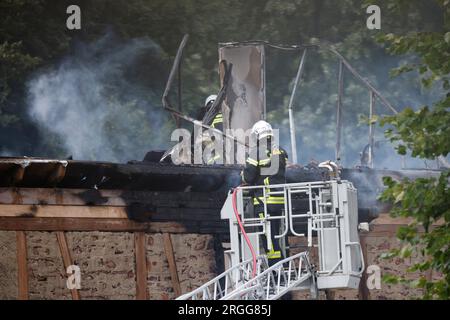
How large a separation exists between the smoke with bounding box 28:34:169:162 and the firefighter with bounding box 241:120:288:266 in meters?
13.1

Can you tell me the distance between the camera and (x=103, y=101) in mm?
28828

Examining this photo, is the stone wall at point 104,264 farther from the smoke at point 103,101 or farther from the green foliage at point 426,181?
the smoke at point 103,101

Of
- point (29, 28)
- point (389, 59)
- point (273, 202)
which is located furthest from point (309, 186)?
point (389, 59)

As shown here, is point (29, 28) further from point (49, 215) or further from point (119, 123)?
point (49, 215)

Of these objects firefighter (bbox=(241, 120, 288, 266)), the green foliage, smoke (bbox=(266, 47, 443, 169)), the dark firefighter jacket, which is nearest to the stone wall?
firefighter (bbox=(241, 120, 288, 266))

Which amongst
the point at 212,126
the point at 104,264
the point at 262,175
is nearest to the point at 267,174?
the point at 262,175

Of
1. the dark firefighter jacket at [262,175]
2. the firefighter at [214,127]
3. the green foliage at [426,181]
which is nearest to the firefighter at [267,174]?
the dark firefighter jacket at [262,175]

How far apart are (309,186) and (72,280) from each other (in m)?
3.40

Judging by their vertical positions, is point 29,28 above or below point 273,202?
above

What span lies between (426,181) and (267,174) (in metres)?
3.76

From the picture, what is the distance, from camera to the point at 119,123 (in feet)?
94.6

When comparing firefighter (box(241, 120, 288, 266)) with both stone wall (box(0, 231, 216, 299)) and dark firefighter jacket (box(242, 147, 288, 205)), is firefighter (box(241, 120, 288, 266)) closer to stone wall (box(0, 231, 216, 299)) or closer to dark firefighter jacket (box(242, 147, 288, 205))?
dark firefighter jacket (box(242, 147, 288, 205))

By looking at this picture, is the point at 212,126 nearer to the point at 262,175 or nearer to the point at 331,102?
the point at 262,175

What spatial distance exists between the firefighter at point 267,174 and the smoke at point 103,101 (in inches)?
514
